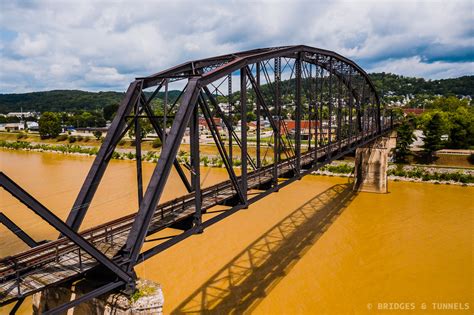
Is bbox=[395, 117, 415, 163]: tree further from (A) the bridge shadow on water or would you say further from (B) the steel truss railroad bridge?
(B) the steel truss railroad bridge

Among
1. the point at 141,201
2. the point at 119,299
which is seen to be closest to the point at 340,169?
the point at 141,201

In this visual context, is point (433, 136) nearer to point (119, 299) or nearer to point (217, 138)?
point (217, 138)

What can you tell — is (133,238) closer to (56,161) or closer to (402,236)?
(402,236)

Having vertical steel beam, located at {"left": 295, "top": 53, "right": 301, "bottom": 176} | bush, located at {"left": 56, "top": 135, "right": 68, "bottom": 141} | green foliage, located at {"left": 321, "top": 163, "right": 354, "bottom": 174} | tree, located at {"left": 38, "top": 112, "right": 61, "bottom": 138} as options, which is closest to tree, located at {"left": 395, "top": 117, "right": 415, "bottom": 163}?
green foliage, located at {"left": 321, "top": 163, "right": 354, "bottom": 174}

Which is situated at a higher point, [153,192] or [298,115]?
[298,115]

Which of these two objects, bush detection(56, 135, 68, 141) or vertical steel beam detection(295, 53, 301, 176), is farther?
bush detection(56, 135, 68, 141)

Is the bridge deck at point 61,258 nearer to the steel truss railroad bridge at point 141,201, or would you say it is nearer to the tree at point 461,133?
the steel truss railroad bridge at point 141,201

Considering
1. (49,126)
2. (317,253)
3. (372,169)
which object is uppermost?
(49,126)
